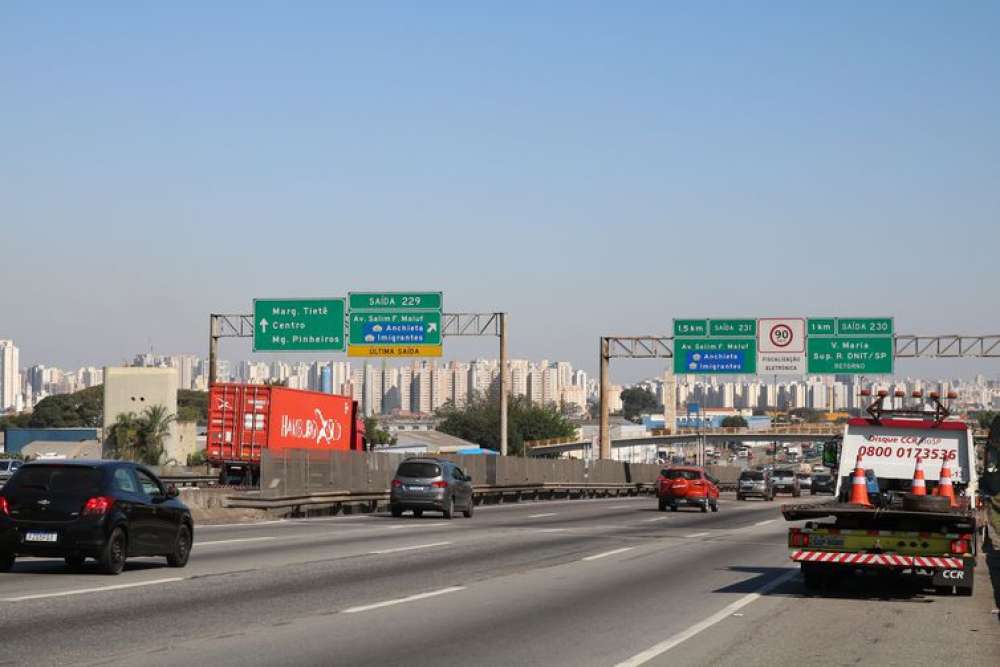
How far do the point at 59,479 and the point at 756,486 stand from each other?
179 ft

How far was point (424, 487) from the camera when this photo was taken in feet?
128

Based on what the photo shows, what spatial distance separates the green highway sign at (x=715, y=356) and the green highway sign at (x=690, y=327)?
0.27 m

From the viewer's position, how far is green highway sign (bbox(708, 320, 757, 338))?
6059 centimetres

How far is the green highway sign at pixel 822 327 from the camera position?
5984cm

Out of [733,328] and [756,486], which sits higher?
[733,328]

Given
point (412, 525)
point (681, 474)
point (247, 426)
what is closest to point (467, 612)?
point (412, 525)

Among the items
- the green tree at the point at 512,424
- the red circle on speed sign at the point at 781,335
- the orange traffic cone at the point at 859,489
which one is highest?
the red circle on speed sign at the point at 781,335

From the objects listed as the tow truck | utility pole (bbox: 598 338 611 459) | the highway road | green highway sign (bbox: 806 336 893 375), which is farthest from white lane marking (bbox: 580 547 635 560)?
utility pole (bbox: 598 338 611 459)

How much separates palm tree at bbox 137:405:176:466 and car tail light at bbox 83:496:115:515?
69644 mm

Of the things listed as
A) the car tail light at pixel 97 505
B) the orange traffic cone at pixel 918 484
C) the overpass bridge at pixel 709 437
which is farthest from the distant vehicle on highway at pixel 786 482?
the car tail light at pixel 97 505

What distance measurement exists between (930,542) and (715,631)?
4129 millimetres

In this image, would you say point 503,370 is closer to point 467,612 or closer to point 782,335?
point 782,335

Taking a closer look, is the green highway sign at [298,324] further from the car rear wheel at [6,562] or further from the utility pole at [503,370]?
the car rear wheel at [6,562]

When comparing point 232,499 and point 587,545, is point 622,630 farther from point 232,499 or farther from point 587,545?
point 232,499
